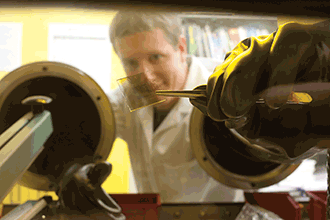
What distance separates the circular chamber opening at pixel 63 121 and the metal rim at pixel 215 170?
265 millimetres

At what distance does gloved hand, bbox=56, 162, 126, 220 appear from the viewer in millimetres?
545

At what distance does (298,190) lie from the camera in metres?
0.84

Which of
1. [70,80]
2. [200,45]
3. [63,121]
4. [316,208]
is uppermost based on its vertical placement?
[200,45]

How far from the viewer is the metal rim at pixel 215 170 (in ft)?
2.64

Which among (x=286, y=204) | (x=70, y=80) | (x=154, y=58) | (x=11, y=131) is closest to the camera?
(x=154, y=58)

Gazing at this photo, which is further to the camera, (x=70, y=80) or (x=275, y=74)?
(x=70, y=80)

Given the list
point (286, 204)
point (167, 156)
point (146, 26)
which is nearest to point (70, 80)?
point (167, 156)

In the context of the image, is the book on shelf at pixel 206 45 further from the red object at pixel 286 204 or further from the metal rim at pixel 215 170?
the red object at pixel 286 204

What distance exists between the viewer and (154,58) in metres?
0.33

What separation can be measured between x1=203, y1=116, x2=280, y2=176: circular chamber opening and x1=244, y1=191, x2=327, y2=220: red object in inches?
3.0

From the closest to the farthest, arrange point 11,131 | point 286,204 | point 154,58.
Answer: point 154,58, point 11,131, point 286,204

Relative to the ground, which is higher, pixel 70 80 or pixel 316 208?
pixel 70 80

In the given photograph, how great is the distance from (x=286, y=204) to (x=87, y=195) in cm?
43

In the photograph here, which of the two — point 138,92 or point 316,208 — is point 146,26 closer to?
point 138,92
